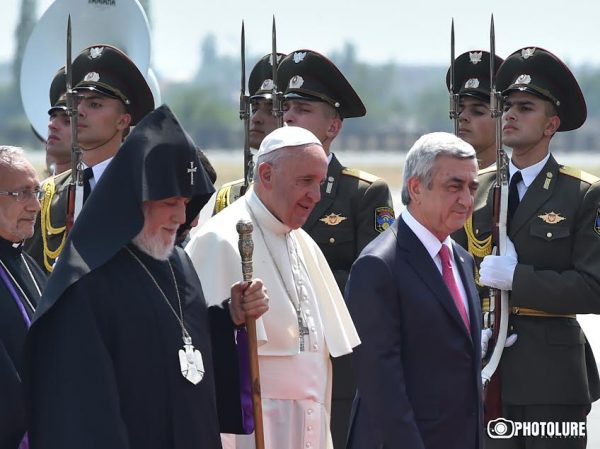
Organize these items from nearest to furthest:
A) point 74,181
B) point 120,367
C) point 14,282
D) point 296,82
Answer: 1. point 120,367
2. point 14,282
3. point 74,181
4. point 296,82

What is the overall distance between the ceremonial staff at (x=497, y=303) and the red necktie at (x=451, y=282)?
1.37 meters

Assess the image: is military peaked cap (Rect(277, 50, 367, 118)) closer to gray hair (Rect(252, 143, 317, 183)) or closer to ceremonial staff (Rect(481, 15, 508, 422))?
ceremonial staff (Rect(481, 15, 508, 422))

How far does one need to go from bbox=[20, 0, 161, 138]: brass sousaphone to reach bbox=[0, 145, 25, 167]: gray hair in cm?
417

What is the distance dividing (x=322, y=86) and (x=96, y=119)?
124 cm

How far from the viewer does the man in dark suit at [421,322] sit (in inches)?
232

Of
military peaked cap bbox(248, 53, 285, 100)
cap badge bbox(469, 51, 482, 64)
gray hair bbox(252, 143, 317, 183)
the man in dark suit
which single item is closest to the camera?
the man in dark suit

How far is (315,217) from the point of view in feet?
26.8

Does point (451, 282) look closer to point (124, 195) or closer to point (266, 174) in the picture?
point (266, 174)

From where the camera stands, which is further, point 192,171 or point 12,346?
point 12,346

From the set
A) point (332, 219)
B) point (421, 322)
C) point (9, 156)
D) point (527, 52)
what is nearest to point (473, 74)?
point (527, 52)

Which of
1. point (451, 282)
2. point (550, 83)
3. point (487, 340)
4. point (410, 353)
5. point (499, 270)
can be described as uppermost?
point (550, 83)

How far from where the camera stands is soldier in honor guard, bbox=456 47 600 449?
7.57 meters

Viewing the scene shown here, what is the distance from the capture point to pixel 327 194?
27.0ft

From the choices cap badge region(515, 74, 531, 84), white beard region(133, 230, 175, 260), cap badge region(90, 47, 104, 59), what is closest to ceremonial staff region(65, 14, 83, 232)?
cap badge region(90, 47, 104, 59)
